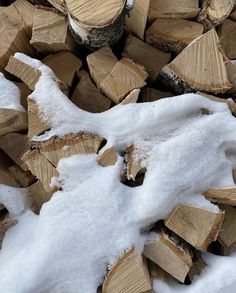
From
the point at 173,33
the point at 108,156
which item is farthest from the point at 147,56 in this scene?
the point at 108,156

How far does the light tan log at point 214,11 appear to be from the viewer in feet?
4.88

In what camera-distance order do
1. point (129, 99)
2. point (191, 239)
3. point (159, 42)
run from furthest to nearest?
point (159, 42)
point (129, 99)
point (191, 239)

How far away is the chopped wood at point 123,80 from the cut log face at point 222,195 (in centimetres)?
38

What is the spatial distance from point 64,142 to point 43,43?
0.35 meters

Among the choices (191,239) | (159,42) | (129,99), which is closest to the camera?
(191,239)

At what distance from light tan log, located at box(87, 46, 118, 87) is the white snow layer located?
0.45 ft

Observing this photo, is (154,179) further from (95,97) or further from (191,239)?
(95,97)

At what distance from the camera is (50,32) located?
154cm

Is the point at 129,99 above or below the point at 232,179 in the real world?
above

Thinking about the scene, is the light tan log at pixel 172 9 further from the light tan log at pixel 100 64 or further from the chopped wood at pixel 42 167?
the chopped wood at pixel 42 167

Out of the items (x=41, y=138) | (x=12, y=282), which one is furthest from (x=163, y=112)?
(x=12, y=282)

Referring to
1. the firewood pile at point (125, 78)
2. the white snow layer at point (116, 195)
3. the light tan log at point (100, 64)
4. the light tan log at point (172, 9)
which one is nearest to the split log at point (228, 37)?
the firewood pile at point (125, 78)

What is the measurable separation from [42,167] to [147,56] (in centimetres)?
49

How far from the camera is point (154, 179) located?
1345 millimetres
